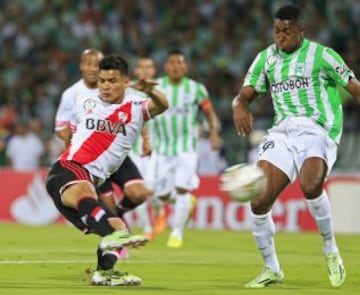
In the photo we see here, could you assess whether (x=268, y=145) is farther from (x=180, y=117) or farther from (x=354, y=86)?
(x=180, y=117)

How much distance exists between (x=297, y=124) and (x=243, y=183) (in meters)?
0.96

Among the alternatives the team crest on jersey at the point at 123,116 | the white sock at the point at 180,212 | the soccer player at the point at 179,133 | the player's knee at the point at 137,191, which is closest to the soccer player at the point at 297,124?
the team crest on jersey at the point at 123,116

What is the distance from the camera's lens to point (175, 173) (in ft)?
59.5

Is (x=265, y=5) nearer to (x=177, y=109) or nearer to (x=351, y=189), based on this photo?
(x=351, y=189)

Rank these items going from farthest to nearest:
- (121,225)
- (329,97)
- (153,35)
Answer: (153,35)
(329,97)
(121,225)

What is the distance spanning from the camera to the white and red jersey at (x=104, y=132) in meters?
10.7

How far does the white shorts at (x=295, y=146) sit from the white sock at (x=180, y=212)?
6557mm

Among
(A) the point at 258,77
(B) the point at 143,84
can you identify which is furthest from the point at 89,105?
(A) the point at 258,77

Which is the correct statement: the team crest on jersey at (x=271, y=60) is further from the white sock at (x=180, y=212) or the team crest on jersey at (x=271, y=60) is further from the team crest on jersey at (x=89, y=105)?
the white sock at (x=180, y=212)

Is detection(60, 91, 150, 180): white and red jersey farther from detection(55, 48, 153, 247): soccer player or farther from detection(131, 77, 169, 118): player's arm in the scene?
detection(55, 48, 153, 247): soccer player

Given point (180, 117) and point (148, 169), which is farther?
point (148, 169)

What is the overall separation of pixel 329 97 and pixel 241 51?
1421 centimetres

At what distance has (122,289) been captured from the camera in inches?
393

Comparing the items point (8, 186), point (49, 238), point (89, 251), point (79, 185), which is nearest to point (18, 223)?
point (8, 186)
